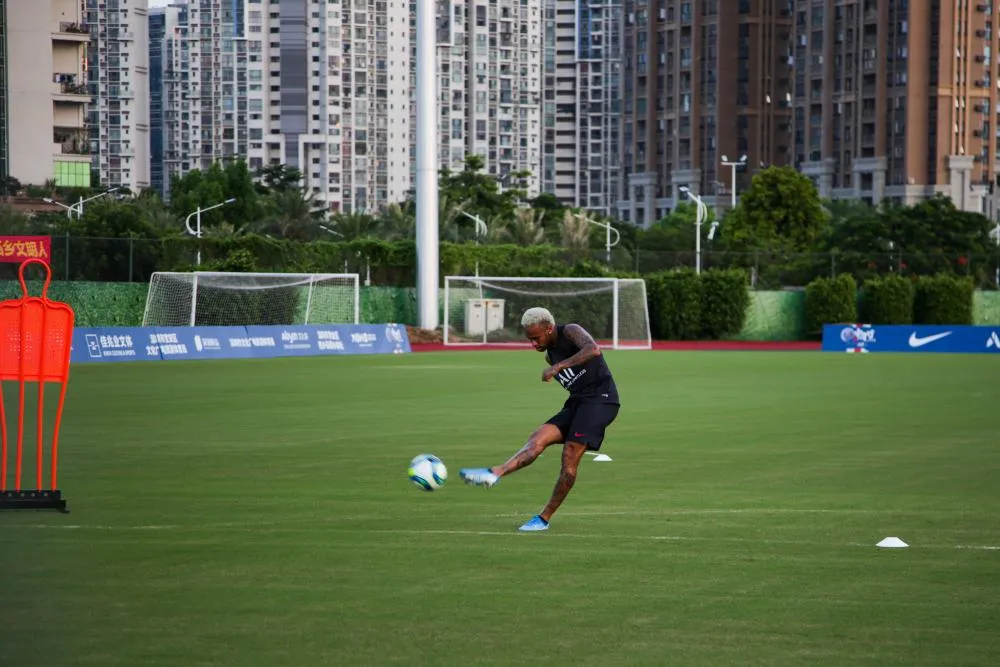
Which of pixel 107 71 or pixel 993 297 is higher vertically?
pixel 107 71

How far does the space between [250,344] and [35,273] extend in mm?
11569

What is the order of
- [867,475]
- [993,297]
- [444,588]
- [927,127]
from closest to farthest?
1. [444,588]
2. [867,475]
3. [993,297]
4. [927,127]

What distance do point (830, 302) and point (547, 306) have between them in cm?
1189

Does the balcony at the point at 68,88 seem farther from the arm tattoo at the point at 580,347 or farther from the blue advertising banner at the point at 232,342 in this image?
the arm tattoo at the point at 580,347

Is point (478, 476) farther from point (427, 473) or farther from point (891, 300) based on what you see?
point (891, 300)

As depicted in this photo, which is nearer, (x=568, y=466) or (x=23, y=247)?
(x=568, y=466)

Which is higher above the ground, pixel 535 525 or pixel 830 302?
pixel 535 525

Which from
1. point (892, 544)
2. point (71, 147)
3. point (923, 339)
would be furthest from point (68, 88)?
point (892, 544)

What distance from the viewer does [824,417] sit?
26.5m

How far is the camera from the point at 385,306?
2504 inches

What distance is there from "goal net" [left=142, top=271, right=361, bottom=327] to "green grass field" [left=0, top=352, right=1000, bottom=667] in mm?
28484

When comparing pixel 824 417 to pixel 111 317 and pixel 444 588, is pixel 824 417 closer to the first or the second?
pixel 444 588

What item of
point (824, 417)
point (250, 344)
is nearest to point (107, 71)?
point (250, 344)

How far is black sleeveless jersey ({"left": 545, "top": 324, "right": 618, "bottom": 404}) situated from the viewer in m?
13.2
